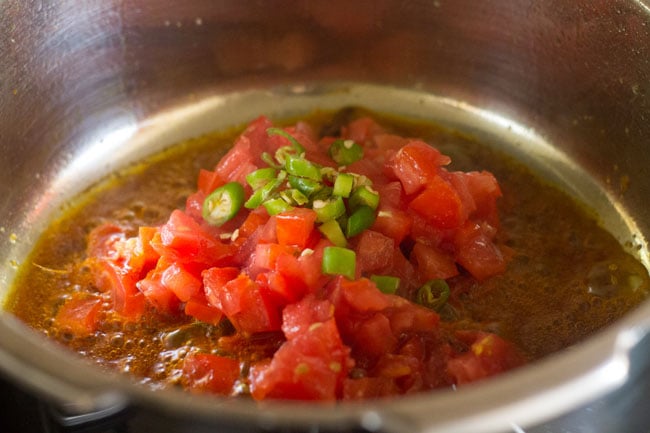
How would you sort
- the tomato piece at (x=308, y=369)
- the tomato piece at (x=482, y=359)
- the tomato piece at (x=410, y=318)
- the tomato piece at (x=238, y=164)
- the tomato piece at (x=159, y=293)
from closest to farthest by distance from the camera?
the tomato piece at (x=308, y=369) → the tomato piece at (x=482, y=359) → the tomato piece at (x=410, y=318) → the tomato piece at (x=159, y=293) → the tomato piece at (x=238, y=164)

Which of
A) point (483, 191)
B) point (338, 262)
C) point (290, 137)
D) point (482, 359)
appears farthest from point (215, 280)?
point (483, 191)

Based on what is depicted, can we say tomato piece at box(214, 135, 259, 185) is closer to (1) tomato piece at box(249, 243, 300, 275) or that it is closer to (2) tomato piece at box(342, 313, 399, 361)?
(1) tomato piece at box(249, 243, 300, 275)

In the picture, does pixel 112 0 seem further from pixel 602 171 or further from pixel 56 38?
pixel 602 171

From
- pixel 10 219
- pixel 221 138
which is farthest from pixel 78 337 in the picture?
pixel 221 138

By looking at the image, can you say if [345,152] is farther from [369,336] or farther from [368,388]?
[368,388]

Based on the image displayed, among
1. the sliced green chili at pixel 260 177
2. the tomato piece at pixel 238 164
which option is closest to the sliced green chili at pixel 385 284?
the sliced green chili at pixel 260 177

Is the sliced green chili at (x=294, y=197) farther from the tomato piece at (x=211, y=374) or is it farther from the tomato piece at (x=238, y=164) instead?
the tomato piece at (x=211, y=374)
